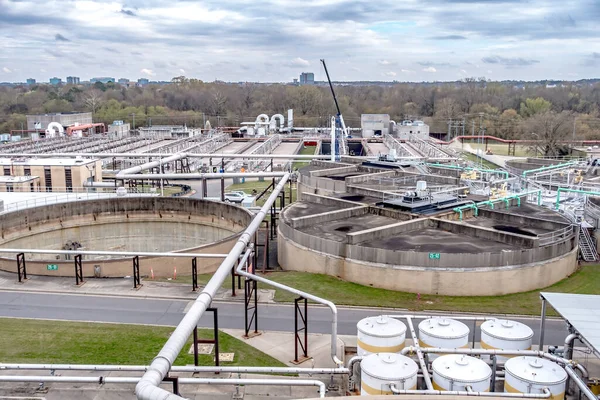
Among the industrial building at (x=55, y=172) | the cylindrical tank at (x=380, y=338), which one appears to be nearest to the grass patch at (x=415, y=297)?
the cylindrical tank at (x=380, y=338)

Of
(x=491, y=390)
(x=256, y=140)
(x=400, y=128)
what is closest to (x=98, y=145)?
(x=256, y=140)

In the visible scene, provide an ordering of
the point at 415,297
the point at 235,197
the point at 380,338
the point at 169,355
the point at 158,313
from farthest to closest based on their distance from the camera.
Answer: the point at 235,197
the point at 415,297
the point at 158,313
the point at 380,338
the point at 169,355

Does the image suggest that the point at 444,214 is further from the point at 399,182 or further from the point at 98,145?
the point at 98,145

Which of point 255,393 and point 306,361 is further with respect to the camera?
point 306,361

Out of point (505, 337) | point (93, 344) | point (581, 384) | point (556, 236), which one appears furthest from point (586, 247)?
point (93, 344)

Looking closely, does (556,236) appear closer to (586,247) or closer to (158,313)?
(586,247)

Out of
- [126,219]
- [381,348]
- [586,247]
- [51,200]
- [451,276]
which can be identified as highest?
[381,348]

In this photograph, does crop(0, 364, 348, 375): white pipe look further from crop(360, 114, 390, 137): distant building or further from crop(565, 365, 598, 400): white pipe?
crop(360, 114, 390, 137): distant building

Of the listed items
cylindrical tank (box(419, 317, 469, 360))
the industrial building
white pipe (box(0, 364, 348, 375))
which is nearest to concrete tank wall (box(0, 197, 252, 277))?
the industrial building
